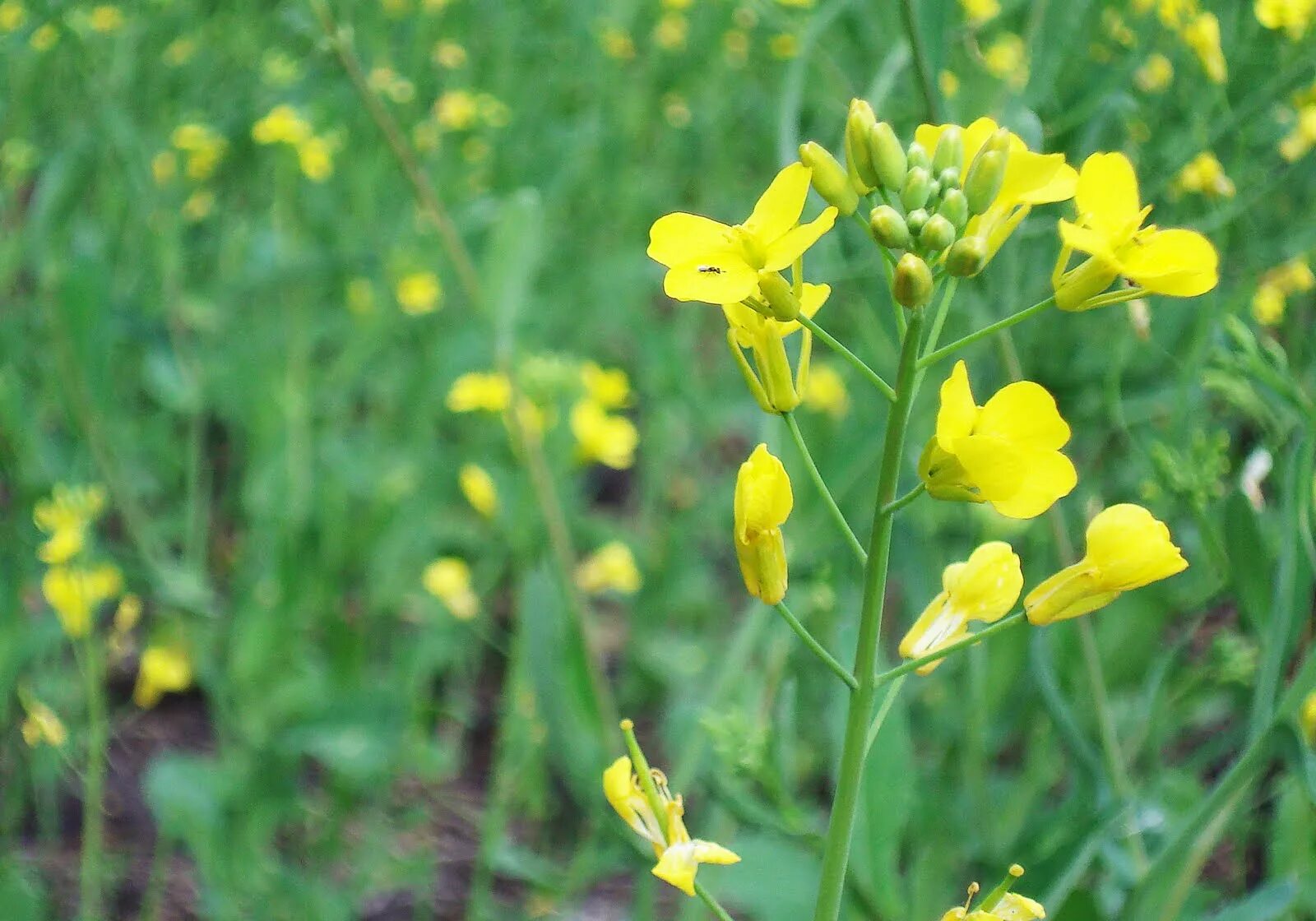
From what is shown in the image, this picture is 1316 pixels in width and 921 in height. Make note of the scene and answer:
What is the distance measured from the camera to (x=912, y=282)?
557 mm

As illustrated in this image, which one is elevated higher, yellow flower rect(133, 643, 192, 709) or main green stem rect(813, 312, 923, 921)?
main green stem rect(813, 312, 923, 921)

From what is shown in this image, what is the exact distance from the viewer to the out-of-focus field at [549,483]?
1099mm

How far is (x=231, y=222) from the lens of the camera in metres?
2.45

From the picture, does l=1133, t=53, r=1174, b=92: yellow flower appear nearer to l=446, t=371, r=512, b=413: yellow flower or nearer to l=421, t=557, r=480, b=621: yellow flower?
l=446, t=371, r=512, b=413: yellow flower

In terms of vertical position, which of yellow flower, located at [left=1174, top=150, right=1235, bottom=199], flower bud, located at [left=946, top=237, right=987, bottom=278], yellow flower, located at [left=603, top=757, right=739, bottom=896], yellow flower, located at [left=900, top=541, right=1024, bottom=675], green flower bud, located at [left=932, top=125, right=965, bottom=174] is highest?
green flower bud, located at [left=932, top=125, right=965, bottom=174]

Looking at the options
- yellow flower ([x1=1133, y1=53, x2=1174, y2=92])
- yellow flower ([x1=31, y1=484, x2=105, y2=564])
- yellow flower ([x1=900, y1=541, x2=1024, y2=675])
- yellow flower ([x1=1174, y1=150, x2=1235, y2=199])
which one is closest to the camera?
yellow flower ([x1=900, y1=541, x2=1024, y2=675])

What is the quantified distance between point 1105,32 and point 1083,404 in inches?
17.5

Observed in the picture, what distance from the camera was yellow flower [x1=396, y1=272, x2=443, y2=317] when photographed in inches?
88.6

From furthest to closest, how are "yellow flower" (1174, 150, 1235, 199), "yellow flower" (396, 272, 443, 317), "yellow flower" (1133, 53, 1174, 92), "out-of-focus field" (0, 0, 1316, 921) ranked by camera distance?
→ "yellow flower" (396, 272, 443, 317), "yellow flower" (1133, 53, 1174, 92), "yellow flower" (1174, 150, 1235, 199), "out-of-focus field" (0, 0, 1316, 921)

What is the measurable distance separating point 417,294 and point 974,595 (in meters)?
1.76

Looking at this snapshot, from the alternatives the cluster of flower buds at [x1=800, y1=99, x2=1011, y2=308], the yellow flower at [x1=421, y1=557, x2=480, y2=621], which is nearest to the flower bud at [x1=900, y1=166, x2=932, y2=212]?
the cluster of flower buds at [x1=800, y1=99, x2=1011, y2=308]

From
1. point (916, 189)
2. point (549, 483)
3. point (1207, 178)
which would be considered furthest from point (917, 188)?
point (549, 483)

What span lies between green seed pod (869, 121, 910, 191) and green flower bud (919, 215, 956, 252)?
3cm

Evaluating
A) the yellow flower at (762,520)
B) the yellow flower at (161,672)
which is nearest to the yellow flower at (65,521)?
the yellow flower at (161,672)
